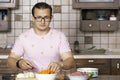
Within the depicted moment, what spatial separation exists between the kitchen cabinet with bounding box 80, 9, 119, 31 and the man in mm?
1596

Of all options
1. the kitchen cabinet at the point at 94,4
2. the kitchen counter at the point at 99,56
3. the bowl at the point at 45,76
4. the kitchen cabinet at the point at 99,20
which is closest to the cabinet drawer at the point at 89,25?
the kitchen cabinet at the point at 99,20

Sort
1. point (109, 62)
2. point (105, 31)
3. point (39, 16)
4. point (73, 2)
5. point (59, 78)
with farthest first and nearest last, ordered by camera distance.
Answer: point (105, 31)
point (73, 2)
point (109, 62)
point (39, 16)
point (59, 78)

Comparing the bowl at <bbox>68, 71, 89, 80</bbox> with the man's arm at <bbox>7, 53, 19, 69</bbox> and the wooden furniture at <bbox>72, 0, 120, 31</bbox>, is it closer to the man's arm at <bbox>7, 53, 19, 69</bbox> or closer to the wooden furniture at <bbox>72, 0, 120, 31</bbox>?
the man's arm at <bbox>7, 53, 19, 69</bbox>

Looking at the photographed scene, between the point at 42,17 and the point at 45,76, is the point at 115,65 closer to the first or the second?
the point at 42,17

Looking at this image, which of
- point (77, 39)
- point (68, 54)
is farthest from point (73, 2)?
point (68, 54)

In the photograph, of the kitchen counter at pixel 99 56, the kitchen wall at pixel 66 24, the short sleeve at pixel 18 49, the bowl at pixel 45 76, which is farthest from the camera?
the kitchen wall at pixel 66 24

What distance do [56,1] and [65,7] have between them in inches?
5.9

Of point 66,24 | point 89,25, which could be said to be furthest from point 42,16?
point 66,24

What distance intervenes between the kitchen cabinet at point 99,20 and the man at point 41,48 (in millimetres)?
1596

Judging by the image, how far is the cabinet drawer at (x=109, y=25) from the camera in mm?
3869

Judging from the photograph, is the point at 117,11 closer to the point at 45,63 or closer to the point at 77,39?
the point at 77,39

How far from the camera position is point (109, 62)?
11.7 ft

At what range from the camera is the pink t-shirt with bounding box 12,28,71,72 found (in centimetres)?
226

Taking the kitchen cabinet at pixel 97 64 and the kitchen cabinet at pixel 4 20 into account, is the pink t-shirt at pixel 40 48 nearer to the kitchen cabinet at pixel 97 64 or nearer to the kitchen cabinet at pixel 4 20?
the kitchen cabinet at pixel 97 64
